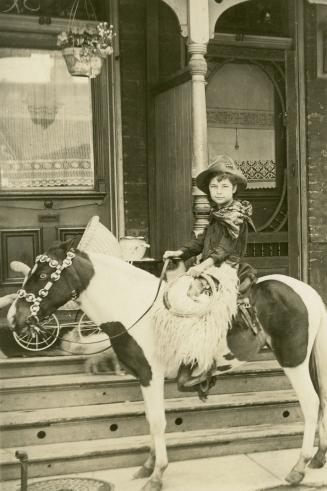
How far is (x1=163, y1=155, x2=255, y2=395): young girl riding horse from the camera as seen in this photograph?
203 inches

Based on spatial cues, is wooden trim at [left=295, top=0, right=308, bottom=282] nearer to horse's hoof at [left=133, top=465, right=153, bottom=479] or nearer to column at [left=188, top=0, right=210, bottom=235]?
column at [left=188, top=0, right=210, bottom=235]

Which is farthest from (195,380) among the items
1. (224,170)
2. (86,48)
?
(86,48)

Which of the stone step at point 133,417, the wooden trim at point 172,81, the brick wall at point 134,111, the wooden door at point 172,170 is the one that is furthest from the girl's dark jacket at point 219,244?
the brick wall at point 134,111

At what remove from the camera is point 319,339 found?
5363mm

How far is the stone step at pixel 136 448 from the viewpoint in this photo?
5.41 metres

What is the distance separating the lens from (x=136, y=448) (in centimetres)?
563

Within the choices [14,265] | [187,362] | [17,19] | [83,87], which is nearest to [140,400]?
[187,362]

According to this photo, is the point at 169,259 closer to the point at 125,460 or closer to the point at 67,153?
the point at 125,460

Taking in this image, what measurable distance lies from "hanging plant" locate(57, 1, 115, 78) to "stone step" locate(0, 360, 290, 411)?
10.4ft

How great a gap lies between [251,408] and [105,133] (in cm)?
375

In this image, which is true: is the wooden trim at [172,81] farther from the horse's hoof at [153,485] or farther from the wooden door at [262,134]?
the horse's hoof at [153,485]

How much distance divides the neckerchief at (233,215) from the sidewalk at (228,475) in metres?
1.77

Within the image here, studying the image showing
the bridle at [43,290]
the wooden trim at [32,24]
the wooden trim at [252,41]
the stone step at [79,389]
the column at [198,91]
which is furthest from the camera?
the wooden trim at [252,41]

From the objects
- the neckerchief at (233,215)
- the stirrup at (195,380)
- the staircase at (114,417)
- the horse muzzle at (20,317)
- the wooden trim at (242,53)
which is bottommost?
the staircase at (114,417)
